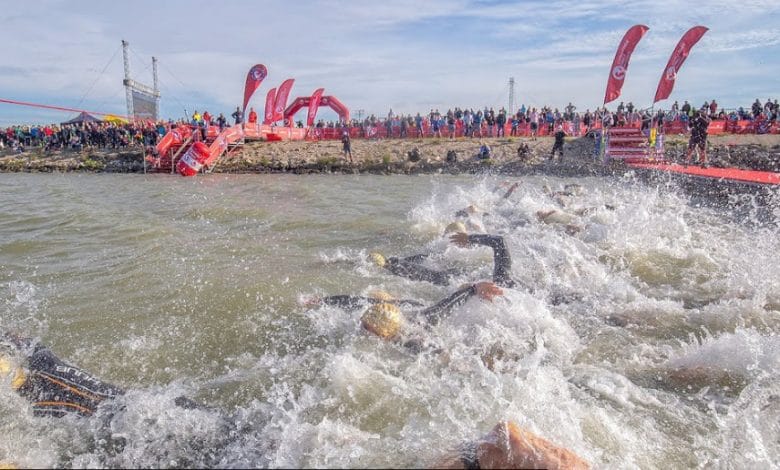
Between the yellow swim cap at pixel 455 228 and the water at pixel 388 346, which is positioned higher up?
the yellow swim cap at pixel 455 228

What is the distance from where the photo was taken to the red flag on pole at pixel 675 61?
17750 millimetres

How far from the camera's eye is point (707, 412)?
11.6 feet

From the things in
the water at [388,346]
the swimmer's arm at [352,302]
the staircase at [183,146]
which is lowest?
the water at [388,346]

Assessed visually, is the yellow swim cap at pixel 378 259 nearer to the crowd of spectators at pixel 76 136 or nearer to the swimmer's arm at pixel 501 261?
the swimmer's arm at pixel 501 261

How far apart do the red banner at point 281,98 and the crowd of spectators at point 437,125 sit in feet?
4.88

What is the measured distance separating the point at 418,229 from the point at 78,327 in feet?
21.0

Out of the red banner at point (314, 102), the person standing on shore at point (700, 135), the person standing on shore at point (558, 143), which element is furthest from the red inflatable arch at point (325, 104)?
the person standing on shore at point (700, 135)

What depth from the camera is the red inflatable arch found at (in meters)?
31.2

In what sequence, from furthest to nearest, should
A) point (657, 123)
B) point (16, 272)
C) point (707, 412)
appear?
point (657, 123), point (16, 272), point (707, 412)

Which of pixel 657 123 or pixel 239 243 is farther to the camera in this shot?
pixel 657 123

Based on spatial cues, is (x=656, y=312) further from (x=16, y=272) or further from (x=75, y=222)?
(x=75, y=222)

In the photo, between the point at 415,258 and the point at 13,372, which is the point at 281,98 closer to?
the point at 415,258

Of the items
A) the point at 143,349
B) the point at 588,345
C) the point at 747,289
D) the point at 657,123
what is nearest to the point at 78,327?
the point at 143,349

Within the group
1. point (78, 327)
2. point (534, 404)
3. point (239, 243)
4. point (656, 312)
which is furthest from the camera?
point (239, 243)
